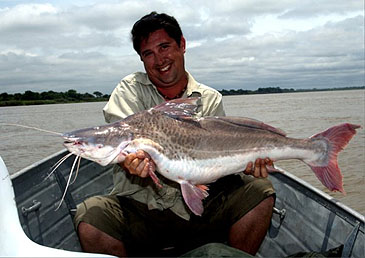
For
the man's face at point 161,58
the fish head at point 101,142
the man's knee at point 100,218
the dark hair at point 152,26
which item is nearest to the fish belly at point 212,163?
the fish head at point 101,142

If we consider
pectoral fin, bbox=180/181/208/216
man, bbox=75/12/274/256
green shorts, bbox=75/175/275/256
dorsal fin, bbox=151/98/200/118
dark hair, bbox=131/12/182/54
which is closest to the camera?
pectoral fin, bbox=180/181/208/216

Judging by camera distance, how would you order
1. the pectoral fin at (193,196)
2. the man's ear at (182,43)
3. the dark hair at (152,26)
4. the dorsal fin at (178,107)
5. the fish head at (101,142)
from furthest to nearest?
the man's ear at (182,43), the dark hair at (152,26), the dorsal fin at (178,107), the pectoral fin at (193,196), the fish head at (101,142)

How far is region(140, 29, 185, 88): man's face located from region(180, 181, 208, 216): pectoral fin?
4.50ft

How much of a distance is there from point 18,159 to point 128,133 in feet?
36.0

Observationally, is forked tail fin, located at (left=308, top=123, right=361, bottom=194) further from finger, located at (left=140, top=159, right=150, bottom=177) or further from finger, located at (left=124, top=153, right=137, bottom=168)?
finger, located at (left=124, top=153, right=137, bottom=168)

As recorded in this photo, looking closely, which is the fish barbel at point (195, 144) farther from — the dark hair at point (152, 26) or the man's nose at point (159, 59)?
the dark hair at point (152, 26)

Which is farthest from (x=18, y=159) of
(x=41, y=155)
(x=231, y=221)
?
(x=231, y=221)

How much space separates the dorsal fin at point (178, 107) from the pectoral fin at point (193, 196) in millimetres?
581

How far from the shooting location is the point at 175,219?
3.69 metres

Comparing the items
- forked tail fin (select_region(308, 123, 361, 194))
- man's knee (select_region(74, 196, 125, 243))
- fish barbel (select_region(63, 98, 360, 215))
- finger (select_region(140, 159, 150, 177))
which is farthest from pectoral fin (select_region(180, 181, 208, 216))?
forked tail fin (select_region(308, 123, 361, 194))

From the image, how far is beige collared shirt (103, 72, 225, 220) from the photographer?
12.1 feet

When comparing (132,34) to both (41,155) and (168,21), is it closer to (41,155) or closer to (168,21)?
(168,21)

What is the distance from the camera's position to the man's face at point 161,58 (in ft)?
13.5

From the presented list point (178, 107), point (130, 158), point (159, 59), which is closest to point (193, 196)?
point (130, 158)
